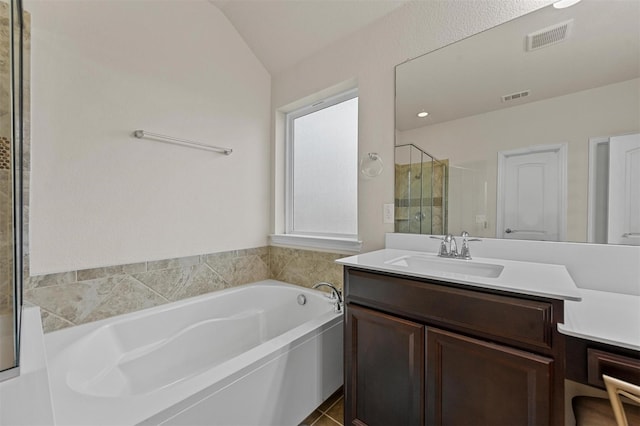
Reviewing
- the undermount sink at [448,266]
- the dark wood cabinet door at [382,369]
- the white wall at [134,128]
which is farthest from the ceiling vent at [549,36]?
the white wall at [134,128]

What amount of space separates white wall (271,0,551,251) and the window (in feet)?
0.61

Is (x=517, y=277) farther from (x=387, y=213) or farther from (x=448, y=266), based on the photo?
(x=387, y=213)

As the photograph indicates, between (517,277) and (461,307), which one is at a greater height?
(517,277)

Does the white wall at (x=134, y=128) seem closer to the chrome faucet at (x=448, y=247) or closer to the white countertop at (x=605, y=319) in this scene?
the chrome faucet at (x=448, y=247)

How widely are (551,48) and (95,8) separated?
2.38 m

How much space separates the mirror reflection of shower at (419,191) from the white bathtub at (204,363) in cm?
74

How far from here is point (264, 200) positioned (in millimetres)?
2461

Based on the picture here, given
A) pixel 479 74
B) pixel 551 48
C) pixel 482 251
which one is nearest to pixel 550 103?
pixel 551 48

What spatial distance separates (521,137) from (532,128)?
56 mm

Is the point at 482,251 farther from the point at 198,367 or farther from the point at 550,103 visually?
the point at 198,367

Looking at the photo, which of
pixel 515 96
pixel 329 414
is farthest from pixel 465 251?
pixel 329 414

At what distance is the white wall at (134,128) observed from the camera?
4.55ft

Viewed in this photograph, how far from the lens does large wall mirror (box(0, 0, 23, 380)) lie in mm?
1095

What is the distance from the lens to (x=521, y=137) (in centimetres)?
134
